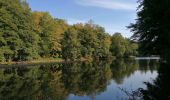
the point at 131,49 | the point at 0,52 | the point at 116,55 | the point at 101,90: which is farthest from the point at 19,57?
the point at 131,49

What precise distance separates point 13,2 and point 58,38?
2421 centimetres

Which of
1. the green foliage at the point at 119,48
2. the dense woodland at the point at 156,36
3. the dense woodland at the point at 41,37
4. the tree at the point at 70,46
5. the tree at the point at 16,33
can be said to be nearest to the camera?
the dense woodland at the point at 156,36

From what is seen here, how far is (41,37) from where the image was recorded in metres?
92.3

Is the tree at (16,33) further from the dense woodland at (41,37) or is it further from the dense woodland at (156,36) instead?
the dense woodland at (156,36)

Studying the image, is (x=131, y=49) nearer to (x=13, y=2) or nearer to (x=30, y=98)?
(x=13, y=2)

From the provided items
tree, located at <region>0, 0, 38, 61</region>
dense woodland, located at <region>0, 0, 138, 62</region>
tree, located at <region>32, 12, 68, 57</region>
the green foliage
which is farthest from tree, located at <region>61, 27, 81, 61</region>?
the green foliage

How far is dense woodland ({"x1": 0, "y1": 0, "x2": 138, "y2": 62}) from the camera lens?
237 ft

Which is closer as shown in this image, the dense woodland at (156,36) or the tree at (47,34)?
the dense woodland at (156,36)

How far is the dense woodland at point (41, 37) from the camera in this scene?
72.2 metres

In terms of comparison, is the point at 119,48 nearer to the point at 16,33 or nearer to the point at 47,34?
the point at 47,34

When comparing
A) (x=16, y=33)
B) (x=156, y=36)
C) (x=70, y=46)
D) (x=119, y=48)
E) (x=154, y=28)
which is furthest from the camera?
(x=119, y=48)

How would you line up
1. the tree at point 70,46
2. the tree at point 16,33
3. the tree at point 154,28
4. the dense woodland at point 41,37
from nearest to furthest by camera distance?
the tree at point 154,28 < the tree at point 16,33 < the dense woodland at point 41,37 < the tree at point 70,46

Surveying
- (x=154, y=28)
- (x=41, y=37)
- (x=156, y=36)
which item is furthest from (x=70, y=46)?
(x=154, y=28)

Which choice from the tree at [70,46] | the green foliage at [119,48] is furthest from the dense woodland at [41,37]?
the green foliage at [119,48]
